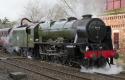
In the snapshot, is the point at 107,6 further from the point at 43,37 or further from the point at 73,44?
the point at 73,44

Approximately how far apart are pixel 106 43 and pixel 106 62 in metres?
0.97

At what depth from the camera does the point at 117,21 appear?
26.1 metres

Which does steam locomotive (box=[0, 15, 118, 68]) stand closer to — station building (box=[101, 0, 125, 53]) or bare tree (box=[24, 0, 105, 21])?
bare tree (box=[24, 0, 105, 21])

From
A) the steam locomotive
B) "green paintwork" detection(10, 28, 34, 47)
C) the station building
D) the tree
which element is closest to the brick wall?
the station building

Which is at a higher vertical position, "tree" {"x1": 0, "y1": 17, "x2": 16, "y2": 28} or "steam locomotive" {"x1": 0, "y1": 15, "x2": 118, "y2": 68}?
"tree" {"x1": 0, "y1": 17, "x2": 16, "y2": 28}

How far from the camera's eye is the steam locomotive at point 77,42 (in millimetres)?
15545

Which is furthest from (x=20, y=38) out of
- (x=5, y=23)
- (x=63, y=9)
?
(x=5, y=23)

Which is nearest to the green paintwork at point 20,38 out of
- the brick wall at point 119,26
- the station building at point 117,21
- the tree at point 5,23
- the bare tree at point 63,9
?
the bare tree at point 63,9

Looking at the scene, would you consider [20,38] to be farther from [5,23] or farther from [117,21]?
[5,23]

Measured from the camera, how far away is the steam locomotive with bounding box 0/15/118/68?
1555 cm

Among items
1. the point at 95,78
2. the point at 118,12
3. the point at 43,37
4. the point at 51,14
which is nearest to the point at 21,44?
the point at 43,37

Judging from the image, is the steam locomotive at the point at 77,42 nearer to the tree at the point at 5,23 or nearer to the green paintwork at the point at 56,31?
the green paintwork at the point at 56,31

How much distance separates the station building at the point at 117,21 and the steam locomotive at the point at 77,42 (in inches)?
294

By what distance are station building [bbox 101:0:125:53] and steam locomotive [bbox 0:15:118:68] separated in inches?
294
